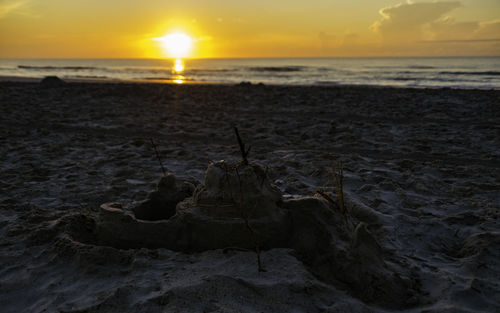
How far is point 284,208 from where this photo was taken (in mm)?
2508

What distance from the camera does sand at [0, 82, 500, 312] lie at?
2.02m

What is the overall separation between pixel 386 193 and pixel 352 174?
691mm

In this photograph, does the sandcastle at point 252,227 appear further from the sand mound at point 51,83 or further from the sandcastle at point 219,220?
the sand mound at point 51,83

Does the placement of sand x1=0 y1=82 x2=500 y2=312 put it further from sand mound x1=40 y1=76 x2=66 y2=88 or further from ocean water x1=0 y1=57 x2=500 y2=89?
ocean water x1=0 y1=57 x2=500 y2=89

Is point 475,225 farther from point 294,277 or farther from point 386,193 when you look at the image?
point 294,277

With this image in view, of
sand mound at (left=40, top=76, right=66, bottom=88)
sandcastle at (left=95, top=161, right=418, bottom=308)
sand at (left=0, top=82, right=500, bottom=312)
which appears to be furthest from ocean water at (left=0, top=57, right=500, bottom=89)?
sandcastle at (left=95, top=161, right=418, bottom=308)

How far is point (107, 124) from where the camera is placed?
7.45 metres

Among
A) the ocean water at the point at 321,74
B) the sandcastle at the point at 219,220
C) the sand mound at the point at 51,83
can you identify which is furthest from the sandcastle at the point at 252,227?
the ocean water at the point at 321,74

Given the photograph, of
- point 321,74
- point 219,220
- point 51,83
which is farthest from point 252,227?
point 321,74

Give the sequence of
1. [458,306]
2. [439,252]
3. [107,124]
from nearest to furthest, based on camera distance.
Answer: [458,306], [439,252], [107,124]

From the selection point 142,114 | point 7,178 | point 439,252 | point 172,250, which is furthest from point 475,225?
point 142,114

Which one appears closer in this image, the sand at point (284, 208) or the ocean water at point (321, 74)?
the sand at point (284, 208)

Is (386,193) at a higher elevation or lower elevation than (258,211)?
lower

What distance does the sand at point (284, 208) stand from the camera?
202cm
